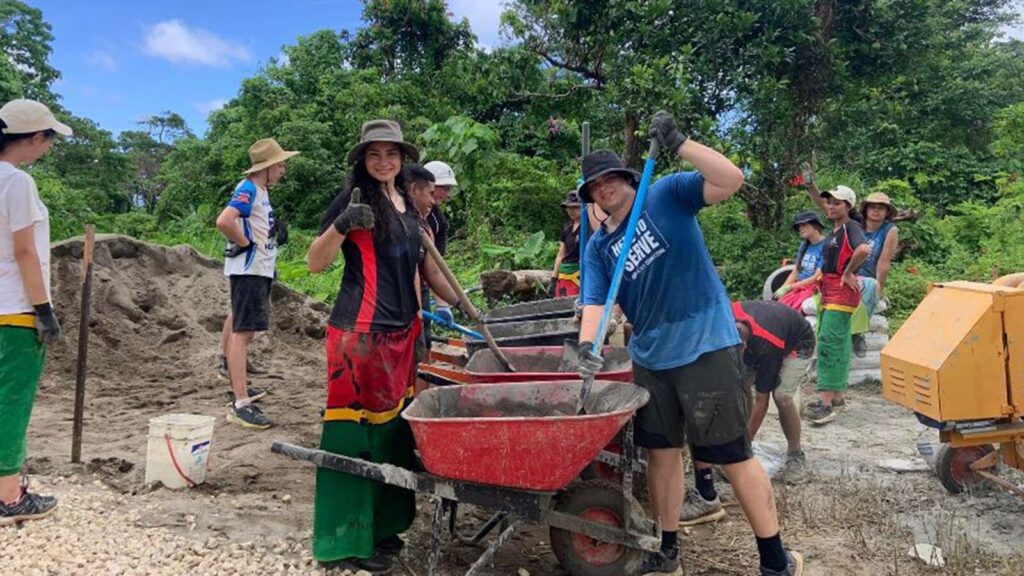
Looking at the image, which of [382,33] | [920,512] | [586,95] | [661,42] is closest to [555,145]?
[586,95]

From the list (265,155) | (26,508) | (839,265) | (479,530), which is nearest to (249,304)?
(265,155)

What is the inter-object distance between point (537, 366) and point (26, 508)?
7.88ft

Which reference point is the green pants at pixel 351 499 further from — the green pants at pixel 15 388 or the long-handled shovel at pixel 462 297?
the green pants at pixel 15 388

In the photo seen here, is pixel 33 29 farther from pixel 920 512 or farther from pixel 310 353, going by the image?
pixel 920 512

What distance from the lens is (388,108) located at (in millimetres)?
14133

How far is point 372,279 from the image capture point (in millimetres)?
2984

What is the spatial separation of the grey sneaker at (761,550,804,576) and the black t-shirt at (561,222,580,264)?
3.65m

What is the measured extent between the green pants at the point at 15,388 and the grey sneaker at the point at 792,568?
3.11m

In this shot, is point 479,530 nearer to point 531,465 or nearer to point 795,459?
point 531,465

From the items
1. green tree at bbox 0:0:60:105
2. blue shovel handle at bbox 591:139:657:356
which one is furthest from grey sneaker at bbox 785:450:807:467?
green tree at bbox 0:0:60:105

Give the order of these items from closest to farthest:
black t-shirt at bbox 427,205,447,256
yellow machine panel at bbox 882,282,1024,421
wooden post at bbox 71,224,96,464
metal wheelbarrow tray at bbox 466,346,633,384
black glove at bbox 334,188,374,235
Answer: black glove at bbox 334,188,374,235
metal wheelbarrow tray at bbox 466,346,633,384
yellow machine panel at bbox 882,282,1024,421
wooden post at bbox 71,224,96,464
black t-shirt at bbox 427,205,447,256

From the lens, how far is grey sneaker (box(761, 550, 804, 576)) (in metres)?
2.82

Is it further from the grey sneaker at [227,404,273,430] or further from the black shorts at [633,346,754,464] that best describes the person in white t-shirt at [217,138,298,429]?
the black shorts at [633,346,754,464]

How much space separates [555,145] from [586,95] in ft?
9.42
